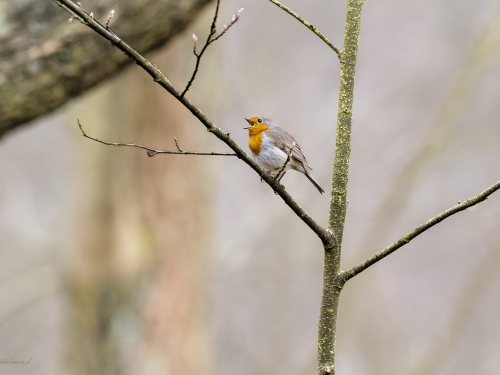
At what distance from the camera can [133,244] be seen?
18.7ft

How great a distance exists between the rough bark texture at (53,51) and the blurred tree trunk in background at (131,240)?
1.60m

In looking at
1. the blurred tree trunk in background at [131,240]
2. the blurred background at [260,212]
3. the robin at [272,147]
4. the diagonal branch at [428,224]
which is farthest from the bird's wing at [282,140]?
the blurred tree trunk in background at [131,240]

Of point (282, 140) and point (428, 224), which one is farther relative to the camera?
point (282, 140)

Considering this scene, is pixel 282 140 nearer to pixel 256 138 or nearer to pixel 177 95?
pixel 256 138

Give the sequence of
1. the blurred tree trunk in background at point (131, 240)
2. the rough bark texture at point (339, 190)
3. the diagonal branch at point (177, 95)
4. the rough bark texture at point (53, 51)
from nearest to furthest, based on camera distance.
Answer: the diagonal branch at point (177, 95)
the rough bark texture at point (339, 190)
the rough bark texture at point (53, 51)
the blurred tree trunk in background at point (131, 240)

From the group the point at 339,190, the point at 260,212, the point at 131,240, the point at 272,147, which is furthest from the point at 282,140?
the point at 260,212

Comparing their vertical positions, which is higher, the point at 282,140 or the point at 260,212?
the point at 260,212

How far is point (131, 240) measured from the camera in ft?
18.7

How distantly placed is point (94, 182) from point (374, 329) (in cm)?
475

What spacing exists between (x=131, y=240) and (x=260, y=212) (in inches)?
105

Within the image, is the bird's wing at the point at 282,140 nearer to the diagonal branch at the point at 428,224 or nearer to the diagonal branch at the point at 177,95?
the diagonal branch at the point at 177,95

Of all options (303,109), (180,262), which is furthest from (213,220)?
(303,109)

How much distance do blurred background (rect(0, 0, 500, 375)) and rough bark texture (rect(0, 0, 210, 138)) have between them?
0.25m

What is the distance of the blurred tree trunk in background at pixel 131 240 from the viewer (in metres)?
5.62
